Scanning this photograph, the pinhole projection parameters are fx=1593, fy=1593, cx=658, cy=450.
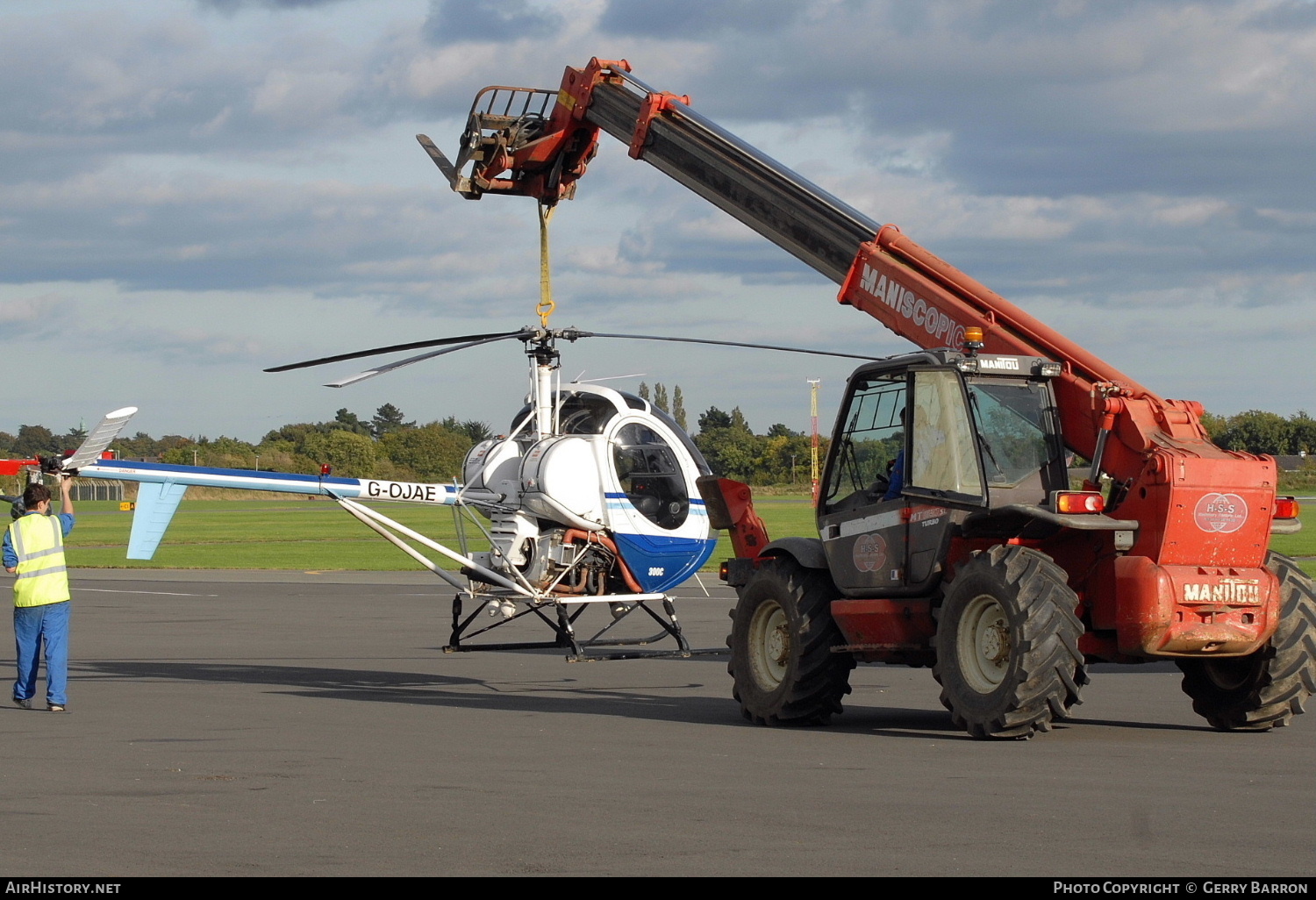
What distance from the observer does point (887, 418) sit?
11375 mm

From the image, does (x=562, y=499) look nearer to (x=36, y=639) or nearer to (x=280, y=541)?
(x=36, y=639)

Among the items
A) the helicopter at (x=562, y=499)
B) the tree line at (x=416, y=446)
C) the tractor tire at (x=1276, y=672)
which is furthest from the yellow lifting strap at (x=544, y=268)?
the tree line at (x=416, y=446)

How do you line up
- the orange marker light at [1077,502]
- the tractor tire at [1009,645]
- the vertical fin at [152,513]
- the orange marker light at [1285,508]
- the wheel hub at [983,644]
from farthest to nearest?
the vertical fin at [152,513] → the orange marker light at [1285,508] → the wheel hub at [983,644] → the orange marker light at [1077,502] → the tractor tire at [1009,645]

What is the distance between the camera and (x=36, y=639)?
1300cm

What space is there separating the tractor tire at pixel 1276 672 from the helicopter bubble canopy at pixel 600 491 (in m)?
7.82

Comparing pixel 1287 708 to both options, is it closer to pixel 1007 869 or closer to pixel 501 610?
pixel 1007 869

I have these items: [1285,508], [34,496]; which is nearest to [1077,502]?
[1285,508]

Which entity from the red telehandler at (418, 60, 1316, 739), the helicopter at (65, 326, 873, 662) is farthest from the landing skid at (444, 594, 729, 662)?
the red telehandler at (418, 60, 1316, 739)

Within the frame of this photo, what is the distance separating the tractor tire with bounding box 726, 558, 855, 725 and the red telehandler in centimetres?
2

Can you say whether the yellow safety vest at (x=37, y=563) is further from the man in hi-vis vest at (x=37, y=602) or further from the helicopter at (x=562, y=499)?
the helicopter at (x=562, y=499)

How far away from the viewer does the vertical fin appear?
16172 mm

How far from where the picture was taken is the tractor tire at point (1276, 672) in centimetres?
1055

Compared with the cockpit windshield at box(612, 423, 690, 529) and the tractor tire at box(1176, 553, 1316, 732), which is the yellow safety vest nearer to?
the cockpit windshield at box(612, 423, 690, 529)
